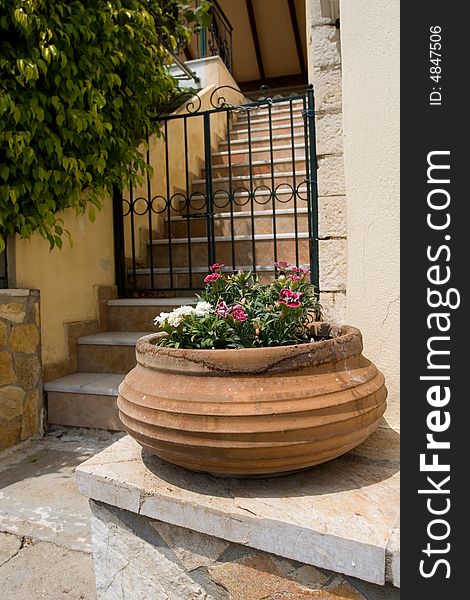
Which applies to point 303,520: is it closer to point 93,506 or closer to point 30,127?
point 93,506

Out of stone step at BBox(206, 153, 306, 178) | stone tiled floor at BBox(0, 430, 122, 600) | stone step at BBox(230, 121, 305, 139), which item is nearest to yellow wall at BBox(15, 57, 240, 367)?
stone tiled floor at BBox(0, 430, 122, 600)

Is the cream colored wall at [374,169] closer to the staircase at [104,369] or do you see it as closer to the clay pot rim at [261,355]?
the clay pot rim at [261,355]

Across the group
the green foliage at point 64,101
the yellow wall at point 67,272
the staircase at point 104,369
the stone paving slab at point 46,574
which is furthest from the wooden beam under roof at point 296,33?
the stone paving slab at point 46,574

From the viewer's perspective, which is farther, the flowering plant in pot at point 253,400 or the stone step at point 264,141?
the stone step at point 264,141

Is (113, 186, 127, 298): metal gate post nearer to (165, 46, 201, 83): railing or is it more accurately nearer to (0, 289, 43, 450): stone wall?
(0, 289, 43, 450): stone wall

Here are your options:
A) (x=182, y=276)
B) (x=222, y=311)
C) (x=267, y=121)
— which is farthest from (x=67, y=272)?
(x=267, y=121)

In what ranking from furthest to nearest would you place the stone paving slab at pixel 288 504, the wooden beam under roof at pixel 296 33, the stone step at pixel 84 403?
the wooden beam under roof at pixel 296 33 → the stone step at pixel 84 403 → the stone paving slab at pixel 288 504

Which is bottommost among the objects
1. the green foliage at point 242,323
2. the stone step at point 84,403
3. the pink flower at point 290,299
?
the stone step at point 84,403

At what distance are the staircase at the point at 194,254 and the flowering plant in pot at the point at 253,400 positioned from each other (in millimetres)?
1439

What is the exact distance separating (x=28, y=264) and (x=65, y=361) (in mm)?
622

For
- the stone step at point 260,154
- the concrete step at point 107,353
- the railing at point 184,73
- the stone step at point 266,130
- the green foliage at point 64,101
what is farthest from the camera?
the railing at point 184,73

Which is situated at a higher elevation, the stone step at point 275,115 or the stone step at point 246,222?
the stone step at point 275,115

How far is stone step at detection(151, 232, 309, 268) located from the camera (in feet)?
10.3

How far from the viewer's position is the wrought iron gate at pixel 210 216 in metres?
3.08
